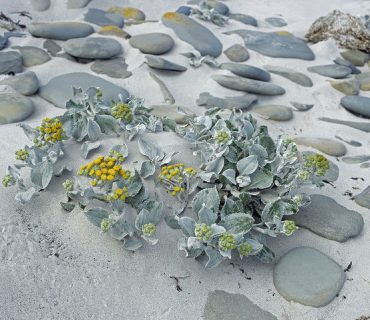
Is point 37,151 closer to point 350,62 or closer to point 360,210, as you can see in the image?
point 360,210

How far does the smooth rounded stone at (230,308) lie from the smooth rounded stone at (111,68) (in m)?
2.39

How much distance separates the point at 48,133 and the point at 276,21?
13.7ft

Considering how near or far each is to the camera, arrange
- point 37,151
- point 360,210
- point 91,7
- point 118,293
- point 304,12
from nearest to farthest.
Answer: point 118,293 < point 37,151 < point 360,210 < point 91,7 < point 304,12

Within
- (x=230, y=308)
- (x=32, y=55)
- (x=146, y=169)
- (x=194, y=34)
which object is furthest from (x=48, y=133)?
(x=194, y=34)

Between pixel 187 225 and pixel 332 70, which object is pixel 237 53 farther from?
pixel 187 225

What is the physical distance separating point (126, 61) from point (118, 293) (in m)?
2.63

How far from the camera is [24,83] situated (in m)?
3.64

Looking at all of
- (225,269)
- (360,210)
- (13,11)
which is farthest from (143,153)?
(13,11)

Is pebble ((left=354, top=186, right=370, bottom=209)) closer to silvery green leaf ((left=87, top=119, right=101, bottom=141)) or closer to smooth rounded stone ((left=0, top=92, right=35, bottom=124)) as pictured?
silvery green leaf ((left=87, top=119, right=101, bottom=141))

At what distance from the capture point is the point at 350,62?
5125 mm

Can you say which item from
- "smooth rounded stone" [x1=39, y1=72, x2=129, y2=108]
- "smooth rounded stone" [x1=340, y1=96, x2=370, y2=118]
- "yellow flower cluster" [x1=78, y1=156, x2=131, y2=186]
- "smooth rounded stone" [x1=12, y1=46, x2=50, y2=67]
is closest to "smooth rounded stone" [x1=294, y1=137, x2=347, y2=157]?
"smooth rounded stone" [x1=340, y1=96, x2=370, y2=118]

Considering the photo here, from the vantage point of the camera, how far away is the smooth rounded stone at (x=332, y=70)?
15.6 feet

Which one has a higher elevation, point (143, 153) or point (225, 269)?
point (143, 153)

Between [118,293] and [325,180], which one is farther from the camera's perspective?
[325,180]
